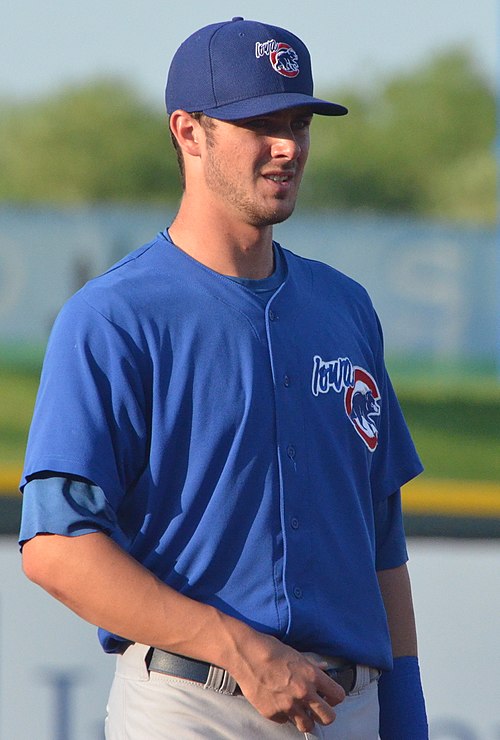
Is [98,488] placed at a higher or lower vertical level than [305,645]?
higher

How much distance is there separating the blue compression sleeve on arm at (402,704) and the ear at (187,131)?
0.77m

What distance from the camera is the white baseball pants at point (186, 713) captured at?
1344 mm

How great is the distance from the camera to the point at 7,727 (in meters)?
2.46

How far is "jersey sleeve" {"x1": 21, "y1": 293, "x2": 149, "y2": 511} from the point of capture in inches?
A: 51.3

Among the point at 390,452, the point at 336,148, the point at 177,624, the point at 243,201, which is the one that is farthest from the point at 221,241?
the point at 336,148

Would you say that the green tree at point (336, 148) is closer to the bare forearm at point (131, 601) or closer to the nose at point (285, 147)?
the nose at point (285, 147)

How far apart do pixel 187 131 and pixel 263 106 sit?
5.3 inches

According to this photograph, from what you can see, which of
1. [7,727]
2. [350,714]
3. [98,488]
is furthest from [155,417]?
[7,727]

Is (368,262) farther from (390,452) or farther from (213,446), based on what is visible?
(213,446)

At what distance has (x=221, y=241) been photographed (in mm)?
1483

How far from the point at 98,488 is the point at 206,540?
149 mm

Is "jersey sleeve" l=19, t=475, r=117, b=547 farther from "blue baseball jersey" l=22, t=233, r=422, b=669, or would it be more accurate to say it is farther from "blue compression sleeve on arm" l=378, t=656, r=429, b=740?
"blue compression sleeve on arm" l=378, t=656, r=429, b=740

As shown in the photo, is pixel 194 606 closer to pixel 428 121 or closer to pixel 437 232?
pixel 437 232

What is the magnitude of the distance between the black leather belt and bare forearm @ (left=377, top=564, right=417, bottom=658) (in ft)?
0.78
